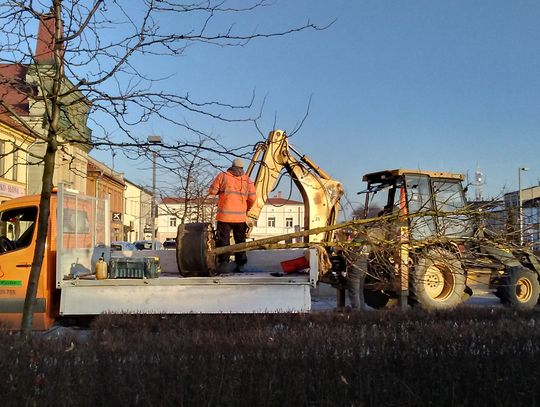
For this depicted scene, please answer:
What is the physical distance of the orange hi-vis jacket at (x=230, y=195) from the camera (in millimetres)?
8680

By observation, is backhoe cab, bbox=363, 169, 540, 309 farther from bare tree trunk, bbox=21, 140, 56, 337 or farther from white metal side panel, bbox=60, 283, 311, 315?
bare tree trunk, bbox=21, 140, 56, 337

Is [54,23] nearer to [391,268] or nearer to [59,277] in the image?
[59,277]

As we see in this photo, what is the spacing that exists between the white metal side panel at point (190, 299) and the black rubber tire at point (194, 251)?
62cm

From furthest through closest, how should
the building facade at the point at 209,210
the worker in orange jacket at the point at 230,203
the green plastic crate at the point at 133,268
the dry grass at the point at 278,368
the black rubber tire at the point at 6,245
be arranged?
1. the building facade at the point at 209,210
2. the worker in orange jacket at the point at 230,203
3. the black rubber tire at the point at 6,245
4. the green plastic crate at the point at 133,268
5. the dry grass at the point at 278,368

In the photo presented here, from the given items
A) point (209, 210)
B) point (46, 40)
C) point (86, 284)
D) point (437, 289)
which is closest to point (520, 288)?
point (437, 289)

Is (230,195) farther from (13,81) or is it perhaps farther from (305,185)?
(13,81)

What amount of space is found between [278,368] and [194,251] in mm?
3918

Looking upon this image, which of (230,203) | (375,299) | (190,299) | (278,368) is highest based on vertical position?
(230,203)

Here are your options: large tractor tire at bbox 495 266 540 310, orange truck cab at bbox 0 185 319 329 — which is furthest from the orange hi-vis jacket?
large tractor tire at bbox 495 266 540 310

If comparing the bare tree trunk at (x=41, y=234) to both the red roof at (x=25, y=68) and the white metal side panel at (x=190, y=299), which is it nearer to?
the red roof at (x=25, y=68)

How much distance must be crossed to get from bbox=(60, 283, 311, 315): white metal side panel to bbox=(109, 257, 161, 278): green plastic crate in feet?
0.81

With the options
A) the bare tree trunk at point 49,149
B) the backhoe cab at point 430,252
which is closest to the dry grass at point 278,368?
the bare tree trunk at point 49,149

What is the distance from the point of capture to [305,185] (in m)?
10.2

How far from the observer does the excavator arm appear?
9.90 metres
